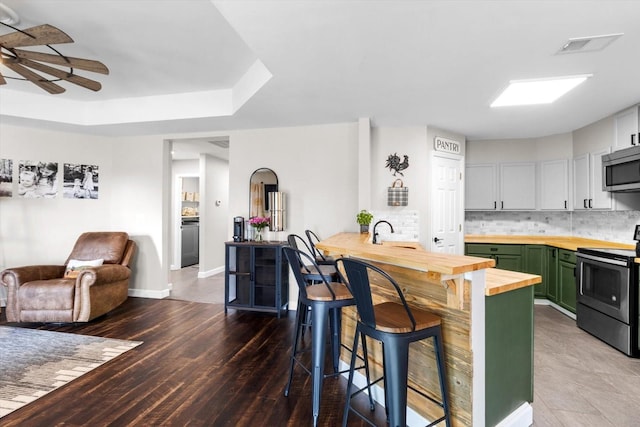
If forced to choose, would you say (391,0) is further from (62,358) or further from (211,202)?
(211,202)

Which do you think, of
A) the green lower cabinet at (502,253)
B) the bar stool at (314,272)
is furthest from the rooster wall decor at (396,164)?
the bar stool at (314,272)

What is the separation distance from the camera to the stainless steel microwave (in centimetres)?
326

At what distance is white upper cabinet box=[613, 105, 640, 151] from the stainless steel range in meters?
1.23

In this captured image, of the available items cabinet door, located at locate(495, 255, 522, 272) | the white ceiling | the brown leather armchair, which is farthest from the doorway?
cabinet door, located at locate(495, 255, 522, 272)

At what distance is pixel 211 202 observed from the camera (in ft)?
21.3

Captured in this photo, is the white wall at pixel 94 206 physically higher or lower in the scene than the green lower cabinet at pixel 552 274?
higher

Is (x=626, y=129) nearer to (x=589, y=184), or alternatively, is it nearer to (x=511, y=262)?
(x=589, y=184)

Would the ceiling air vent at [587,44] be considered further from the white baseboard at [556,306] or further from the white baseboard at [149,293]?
the white baseboard at [149,293]

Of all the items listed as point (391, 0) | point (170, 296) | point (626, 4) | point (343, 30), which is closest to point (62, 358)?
point (170, 296)

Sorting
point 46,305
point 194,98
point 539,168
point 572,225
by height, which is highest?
point 194,98

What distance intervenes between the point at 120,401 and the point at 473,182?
5.10m

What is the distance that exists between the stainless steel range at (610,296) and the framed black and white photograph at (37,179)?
688cm

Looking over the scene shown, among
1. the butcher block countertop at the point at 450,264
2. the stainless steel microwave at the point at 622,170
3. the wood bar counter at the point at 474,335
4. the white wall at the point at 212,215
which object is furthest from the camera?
the white wall at the point at 212,215

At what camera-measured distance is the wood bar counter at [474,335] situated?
1.59 metres
